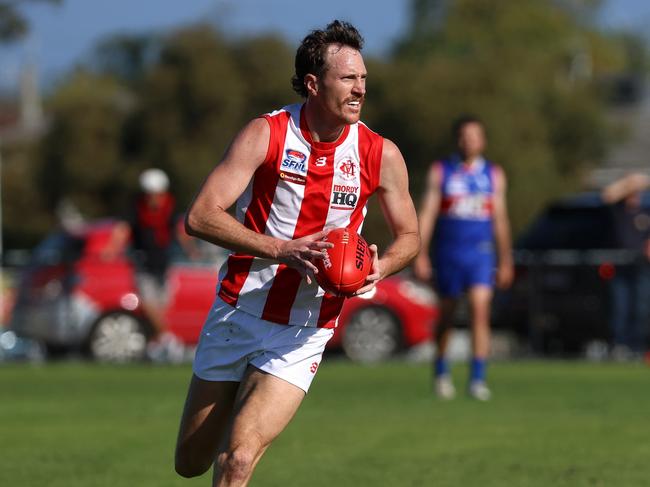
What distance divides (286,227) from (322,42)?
0.82 m

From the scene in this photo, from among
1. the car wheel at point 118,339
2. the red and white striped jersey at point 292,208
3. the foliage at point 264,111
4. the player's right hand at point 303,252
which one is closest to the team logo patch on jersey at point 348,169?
the red and white striped jersey at point 292,208

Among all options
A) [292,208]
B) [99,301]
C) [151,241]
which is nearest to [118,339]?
[99,301]

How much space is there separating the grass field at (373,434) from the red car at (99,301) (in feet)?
11.9

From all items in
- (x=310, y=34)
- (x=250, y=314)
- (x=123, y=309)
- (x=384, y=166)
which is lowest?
(x=123, y=309)

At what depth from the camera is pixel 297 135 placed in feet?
22.0

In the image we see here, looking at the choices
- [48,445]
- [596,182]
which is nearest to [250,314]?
[48,445]

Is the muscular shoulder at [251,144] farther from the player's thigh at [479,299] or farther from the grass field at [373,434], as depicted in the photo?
the player's thigh at [479,299]

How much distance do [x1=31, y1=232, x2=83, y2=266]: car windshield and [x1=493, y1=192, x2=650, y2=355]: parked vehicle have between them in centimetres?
588

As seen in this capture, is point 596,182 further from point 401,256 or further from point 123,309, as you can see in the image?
point 401,256

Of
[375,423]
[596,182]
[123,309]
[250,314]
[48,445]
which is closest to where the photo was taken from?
[250,314]

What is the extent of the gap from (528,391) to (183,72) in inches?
1224

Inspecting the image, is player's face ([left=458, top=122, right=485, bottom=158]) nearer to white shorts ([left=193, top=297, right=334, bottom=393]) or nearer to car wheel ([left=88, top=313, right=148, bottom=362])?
white shorts ([left=193, top=297, right=334, bottom=393])

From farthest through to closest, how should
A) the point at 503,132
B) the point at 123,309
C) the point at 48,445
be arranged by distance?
the point at 503,132
the point at 123,309
the point at 48,445

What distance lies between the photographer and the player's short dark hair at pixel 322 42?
6.65 metres
